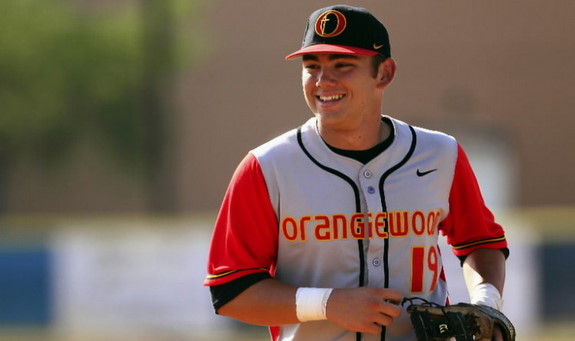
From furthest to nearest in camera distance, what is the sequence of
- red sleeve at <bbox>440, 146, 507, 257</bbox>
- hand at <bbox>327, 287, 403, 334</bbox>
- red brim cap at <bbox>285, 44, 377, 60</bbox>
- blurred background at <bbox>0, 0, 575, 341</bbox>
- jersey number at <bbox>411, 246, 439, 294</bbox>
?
blurred background at <bbox>0, 0, 575, 341</bbox>
red sleeve at <bbox>440, 146, 507, 257</bbox>
jersey number at <bbox>411, 246, 439, 294</bbox>
red brim cap at <bbox>285, 44, 377, 60</bbox>
hand at <bbox>327, 287, 403, 334</bbox>

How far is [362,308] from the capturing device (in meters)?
3.41

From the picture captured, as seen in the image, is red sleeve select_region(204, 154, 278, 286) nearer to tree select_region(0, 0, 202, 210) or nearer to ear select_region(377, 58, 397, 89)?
ear select_region(377, 58, 397, 89)

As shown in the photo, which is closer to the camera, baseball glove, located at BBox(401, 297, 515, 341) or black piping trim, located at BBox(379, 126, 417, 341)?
baseball glove, located at BBox(401, 297, 515, 341)

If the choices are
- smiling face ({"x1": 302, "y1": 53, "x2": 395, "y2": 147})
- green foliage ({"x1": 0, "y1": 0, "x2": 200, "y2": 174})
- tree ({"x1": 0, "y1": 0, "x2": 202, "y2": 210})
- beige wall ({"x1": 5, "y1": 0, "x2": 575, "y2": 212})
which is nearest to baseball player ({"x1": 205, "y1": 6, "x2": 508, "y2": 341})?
smiling face ({"x1": 302, "y1": 53, "x2": 395, "y2": 147})

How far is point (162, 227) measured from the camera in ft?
43.1

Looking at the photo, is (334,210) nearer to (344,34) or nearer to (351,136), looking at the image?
(351,136)

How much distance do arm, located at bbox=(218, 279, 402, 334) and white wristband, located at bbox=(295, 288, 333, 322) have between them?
1 centimetres

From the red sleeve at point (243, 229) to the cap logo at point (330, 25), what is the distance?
442 mm

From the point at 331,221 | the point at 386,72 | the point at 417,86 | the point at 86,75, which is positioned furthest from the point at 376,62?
the point at 417,86

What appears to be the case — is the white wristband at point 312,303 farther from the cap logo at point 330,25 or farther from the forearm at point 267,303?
the cap logo at point 330,25

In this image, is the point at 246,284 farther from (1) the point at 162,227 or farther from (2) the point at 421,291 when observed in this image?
(1) the point at 162,227

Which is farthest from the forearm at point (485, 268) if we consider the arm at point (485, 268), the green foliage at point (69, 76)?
the green foliage at point (69, 76)

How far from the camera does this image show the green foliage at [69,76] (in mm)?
24500

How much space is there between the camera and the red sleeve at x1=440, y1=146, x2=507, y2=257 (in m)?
3.78
